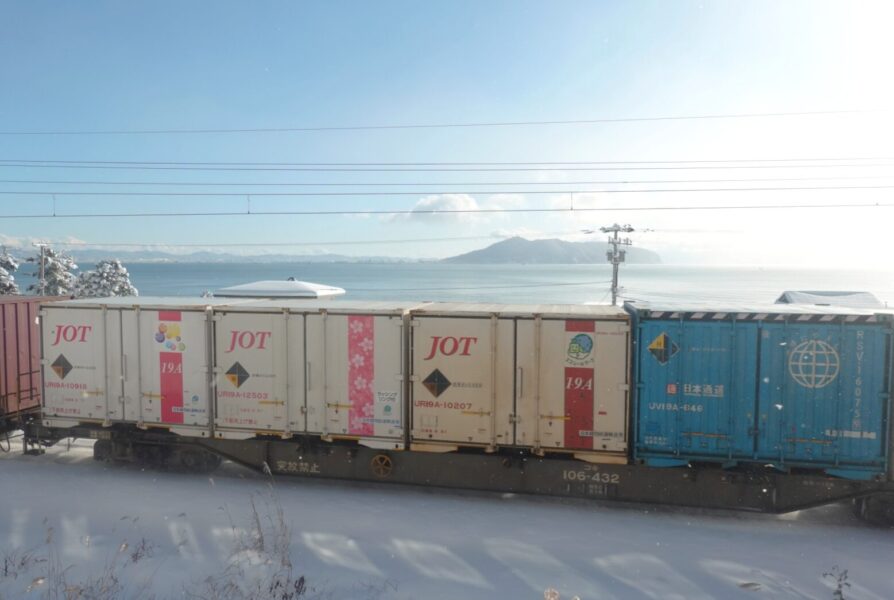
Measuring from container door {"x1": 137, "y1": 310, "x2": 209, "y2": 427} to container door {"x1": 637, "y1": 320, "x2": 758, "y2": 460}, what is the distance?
26.3 feet

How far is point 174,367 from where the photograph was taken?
453 inches

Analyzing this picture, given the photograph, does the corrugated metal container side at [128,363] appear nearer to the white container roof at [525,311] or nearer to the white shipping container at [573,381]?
the white container roof at [525,311]

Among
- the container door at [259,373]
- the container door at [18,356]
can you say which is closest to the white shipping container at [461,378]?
the container door at [259,373]

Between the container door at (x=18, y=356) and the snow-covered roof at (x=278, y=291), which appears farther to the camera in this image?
the snow-covered roof at (x=278, y=291)

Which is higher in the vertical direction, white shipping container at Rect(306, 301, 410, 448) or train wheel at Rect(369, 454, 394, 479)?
white shipping container at Rect(306, 301, 410, 448)

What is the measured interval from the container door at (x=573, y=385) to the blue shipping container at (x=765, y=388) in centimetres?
37

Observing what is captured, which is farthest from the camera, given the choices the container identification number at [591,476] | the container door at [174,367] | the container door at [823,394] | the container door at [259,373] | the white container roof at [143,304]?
the white container roof at [143,304]

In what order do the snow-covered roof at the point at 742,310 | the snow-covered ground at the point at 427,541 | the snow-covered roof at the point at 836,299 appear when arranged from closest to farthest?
1. the snow-covered ground at the point at 427,541
2. the snow-covered roof at the point at 742,310
3. the snow-covered roof at the point at 836,299

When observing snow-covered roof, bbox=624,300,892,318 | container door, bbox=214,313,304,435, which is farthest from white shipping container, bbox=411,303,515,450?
snow-covered roof, bbox=624,300,892,318

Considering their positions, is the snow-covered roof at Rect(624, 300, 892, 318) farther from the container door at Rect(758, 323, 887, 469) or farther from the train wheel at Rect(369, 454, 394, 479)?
the train wheel at Rect(369, 454, 394, 479)

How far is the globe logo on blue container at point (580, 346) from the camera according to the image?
10.1 meters

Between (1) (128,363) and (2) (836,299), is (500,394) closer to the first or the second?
(1) (128,363)

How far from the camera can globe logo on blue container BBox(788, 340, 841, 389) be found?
9.37 meters

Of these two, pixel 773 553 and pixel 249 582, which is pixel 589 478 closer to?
pixel 773 553
